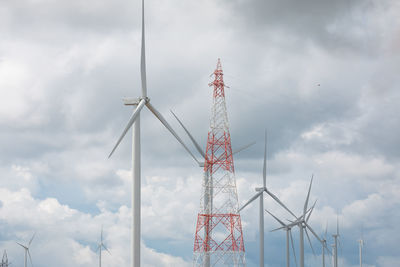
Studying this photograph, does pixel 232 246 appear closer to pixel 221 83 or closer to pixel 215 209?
pixel 215 209

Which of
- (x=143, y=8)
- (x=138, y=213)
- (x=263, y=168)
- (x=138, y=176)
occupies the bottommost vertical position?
(x=138, y=213)

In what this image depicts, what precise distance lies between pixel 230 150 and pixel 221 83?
11.0 meters

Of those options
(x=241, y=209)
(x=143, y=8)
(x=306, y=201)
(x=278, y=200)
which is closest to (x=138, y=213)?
(x=143, y=8)

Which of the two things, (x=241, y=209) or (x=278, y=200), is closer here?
(x=241, y=209)

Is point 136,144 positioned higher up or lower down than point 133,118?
lower down

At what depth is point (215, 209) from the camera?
85125 mm

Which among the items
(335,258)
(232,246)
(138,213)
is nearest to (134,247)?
(138,213)

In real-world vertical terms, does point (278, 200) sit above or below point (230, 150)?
below

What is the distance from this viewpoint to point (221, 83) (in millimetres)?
90375

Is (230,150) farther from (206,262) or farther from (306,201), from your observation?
(306,201)

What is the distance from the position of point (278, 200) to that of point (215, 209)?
16882 millimetres

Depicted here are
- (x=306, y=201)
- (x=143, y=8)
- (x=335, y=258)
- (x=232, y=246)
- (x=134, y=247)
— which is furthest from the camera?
(x=335, y=258)

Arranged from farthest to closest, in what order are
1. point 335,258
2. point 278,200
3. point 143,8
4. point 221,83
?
point 335,258, point 278,200, point 221,83, point 143,8

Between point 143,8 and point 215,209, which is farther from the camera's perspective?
point 215,209
